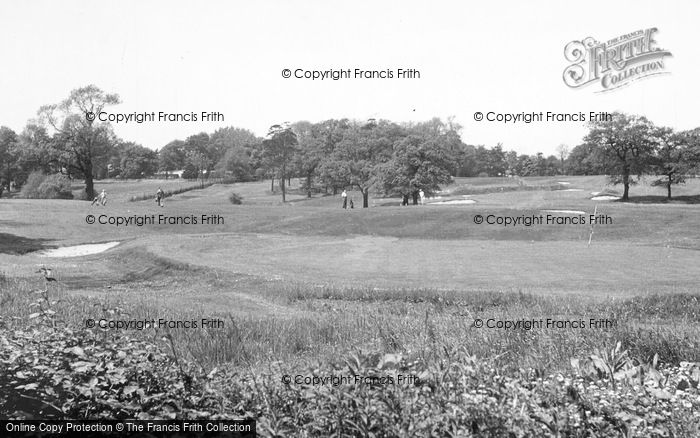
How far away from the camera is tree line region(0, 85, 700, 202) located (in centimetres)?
6297

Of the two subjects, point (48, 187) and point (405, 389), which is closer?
point (405, 389)

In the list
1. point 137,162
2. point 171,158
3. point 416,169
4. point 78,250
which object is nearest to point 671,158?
point 416,169

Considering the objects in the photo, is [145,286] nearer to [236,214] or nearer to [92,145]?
[236,214]

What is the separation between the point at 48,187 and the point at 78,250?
3863 centimetres

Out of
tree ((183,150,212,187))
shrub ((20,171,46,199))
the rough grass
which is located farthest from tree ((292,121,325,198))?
the rough grass

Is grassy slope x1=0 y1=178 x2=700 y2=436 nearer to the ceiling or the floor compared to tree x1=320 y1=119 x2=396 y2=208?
nearer to the floor

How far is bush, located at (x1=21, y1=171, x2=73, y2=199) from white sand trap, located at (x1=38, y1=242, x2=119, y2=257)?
36451 mm

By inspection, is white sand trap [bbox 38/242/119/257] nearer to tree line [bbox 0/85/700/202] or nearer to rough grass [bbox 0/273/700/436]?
tree line [bbox 0/85/700/202]

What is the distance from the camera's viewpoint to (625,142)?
6756 cm

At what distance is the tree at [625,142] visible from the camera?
6600 centimetres

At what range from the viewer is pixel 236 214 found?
49250 mm

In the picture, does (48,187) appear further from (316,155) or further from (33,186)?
(316,155)

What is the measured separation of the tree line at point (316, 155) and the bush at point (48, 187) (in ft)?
5.15

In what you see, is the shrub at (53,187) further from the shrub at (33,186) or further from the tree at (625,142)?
the tree at (625,142)
